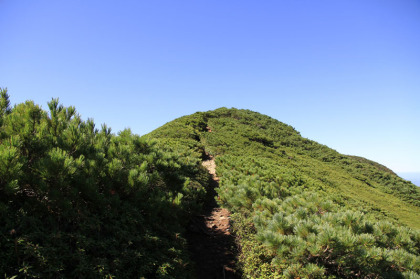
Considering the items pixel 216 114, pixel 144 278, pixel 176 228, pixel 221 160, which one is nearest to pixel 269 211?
pixel 176 228

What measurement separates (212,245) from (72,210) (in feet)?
12.6

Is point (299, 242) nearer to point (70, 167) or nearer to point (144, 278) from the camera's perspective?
point (144, 278)

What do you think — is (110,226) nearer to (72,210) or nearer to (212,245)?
(72,210)

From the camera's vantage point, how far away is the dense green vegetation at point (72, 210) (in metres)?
1.91

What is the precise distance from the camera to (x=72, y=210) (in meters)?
2.36

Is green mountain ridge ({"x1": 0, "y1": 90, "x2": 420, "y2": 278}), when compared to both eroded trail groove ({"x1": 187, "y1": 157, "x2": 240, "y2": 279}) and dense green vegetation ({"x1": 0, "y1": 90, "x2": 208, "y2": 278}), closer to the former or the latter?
dense green vegetation ({"x1": 0, "y1": 90, "x2": 208, "y2": 278})

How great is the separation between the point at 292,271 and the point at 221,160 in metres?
7.28

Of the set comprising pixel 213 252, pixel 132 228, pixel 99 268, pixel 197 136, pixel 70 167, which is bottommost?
pixel 213 252

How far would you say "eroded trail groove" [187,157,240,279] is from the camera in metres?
4.21

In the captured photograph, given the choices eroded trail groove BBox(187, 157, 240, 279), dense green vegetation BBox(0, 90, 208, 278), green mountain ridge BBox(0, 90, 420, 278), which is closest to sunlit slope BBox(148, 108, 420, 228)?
eroded trail groove BBox(187, 157, 240, 279)

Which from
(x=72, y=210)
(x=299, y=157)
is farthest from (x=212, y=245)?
(x=299, y=157)

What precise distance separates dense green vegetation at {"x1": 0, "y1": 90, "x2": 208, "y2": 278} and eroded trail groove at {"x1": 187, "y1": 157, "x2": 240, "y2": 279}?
1.26 metres

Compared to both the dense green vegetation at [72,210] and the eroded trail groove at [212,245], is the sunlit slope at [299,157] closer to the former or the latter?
the eroded trail groove at [212,245]

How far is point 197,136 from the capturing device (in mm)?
16797
